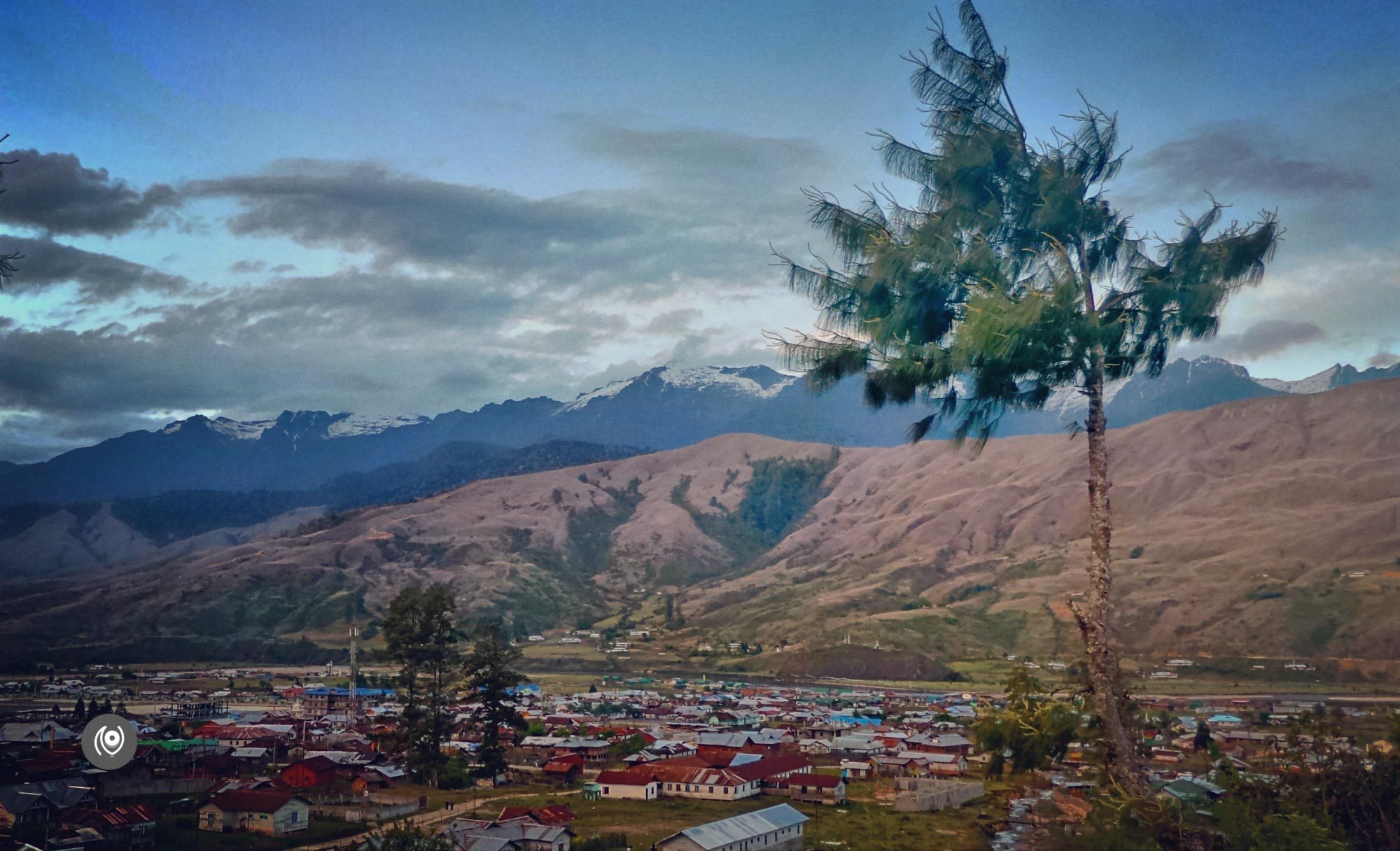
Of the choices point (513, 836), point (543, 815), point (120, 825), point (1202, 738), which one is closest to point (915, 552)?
point (1202, 738)

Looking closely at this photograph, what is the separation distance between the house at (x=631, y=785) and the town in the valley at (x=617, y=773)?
0.07 meters

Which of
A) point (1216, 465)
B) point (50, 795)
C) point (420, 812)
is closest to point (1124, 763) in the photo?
point (420, 812)

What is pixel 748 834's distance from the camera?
56.6ft

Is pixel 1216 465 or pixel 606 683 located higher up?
pixel 1216 465

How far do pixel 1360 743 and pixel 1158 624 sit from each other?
249 feet

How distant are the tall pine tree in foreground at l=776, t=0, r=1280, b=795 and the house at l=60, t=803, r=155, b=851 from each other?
22.8 metres

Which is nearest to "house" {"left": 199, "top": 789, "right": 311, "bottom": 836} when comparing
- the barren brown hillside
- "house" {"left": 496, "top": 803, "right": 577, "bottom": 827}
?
"house" {"left": 496, "top": 803, "right": 577, "bottom": 827}

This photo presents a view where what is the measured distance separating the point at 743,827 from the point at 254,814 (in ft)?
54.1

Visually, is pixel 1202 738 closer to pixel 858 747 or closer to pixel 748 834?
pixel 858 747

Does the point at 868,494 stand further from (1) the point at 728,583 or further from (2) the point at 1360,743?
(2) the point at 1360,743

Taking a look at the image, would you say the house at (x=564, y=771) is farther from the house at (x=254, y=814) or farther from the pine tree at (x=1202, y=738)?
the pine tree at (x=1202, y=738)

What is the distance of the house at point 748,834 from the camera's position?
16203mm

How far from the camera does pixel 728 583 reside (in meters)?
144

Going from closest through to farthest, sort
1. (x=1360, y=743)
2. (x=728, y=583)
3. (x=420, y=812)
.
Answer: (x=1360, y=743)
(x=420, y=812)
(x=728, y=583)
